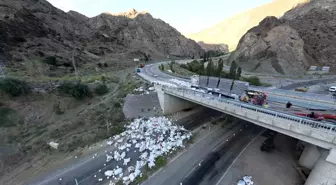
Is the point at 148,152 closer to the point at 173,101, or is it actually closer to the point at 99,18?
the point at 173,101

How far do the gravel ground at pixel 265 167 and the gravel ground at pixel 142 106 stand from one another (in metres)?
13.6

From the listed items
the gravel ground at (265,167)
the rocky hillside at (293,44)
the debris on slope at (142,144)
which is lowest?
the gravel ground at (265,167)

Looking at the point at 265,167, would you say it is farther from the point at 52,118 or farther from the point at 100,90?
the point at 52,118

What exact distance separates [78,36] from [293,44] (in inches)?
3786

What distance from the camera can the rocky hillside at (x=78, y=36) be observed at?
45.9m

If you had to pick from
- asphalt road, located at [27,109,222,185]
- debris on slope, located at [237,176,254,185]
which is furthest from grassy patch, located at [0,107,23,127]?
debris on slope, located at [237,176,254,185]

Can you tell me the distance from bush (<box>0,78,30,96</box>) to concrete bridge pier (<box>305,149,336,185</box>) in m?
37.1

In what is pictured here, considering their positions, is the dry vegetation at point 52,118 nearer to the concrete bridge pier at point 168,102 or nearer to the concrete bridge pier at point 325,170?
the concrete bridge pier at point 168,102

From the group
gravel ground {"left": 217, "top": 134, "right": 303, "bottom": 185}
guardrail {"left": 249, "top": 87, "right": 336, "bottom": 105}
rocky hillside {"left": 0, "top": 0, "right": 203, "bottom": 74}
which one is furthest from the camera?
rocky hillside {"left": 0, "top": 0, "right": 203, "bottom": 74}

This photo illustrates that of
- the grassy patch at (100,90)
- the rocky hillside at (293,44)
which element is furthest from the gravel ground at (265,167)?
the rocky hillside at (293,44)

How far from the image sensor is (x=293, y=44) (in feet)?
185

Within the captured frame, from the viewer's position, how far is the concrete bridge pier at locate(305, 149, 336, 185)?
36.1ft

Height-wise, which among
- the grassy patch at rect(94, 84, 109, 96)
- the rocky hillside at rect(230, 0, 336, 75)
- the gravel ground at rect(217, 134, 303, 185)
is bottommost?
the gravel ground at rect(217, 134, 303, 185)

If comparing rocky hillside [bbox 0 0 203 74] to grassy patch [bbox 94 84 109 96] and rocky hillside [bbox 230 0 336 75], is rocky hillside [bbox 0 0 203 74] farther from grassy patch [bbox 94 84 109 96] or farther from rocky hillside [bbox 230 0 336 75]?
rocky hillside [bbox 230 0 336 75]
